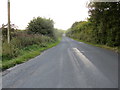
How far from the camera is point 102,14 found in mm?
19953

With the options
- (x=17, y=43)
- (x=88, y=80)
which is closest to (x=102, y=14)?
(x=17, y=43)

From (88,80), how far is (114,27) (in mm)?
15161

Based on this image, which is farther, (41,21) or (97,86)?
(41,21)

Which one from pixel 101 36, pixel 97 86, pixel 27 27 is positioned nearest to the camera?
pixel 97 86

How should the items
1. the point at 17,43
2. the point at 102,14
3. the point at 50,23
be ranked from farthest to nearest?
1. the point at 50,23
2. the point at 102,14
3. the point at 17,43

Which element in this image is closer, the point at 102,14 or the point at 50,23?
the point at 102,14

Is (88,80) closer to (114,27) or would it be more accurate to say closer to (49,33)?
(114,27)

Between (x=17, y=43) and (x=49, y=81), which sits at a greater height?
(x=17, y=43)

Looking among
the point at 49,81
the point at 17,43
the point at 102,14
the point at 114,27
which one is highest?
the point at 102,14

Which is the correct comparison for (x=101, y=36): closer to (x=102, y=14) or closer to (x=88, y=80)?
(x=102, y=14)

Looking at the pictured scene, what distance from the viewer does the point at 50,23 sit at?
4100 cm

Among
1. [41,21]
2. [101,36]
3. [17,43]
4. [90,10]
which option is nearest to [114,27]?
[90,10]

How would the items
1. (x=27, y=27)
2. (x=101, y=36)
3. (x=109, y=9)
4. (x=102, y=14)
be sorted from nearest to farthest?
1. (x=109, y=9)
2. (x=102, y=14)
3. (x=101, y=36)
4. (x=27, y=27)

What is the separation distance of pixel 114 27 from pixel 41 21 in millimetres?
22008
